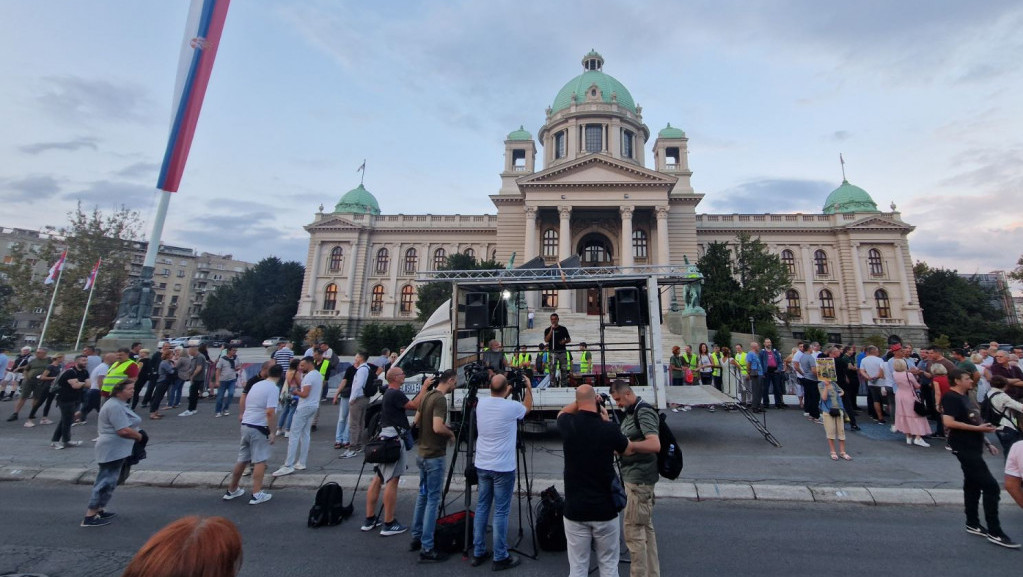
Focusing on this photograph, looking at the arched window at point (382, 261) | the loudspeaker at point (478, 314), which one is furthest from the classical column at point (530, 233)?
the loudspeaker at point (478, 314)

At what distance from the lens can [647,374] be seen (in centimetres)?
888

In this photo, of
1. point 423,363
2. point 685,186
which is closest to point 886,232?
point 685,186

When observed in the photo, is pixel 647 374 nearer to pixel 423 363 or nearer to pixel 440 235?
pixel 423 363

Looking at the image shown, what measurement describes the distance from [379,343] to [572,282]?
78.3ft

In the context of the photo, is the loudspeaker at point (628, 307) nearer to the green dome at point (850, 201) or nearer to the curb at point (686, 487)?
the curb at point (686, 487)

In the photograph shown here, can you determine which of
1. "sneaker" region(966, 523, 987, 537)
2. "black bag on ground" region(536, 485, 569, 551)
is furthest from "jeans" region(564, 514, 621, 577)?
"sneaker" region(966, 523, 987, 537)

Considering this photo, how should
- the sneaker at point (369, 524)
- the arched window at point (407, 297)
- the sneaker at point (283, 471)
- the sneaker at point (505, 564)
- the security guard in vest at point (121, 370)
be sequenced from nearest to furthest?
the sneaker at point (505, 564)
the sneaker at point (369, 524)
the sneaker at point (283, 471)
the security guard in vest at point (121, 370)
the arched window at point (407, 297)

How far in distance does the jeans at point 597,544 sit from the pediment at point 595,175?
110 ft

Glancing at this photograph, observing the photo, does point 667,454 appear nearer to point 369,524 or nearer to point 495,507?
point 495,507

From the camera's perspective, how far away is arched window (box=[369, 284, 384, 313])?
45.8m

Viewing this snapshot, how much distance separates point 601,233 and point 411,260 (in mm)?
21801

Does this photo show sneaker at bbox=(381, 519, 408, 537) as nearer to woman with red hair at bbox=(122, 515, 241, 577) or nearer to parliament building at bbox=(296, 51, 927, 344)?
woman with red hair at bbox=(122, 515, 241, 577)

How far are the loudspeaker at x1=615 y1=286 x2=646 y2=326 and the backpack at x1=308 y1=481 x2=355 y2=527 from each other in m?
5.97

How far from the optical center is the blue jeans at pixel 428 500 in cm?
430
